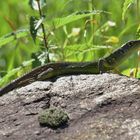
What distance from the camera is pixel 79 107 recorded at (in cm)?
471

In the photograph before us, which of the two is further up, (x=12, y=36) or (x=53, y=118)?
(x=12, y=36)

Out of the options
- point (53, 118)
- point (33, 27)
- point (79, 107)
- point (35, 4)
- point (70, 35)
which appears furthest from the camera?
point (70, 35)

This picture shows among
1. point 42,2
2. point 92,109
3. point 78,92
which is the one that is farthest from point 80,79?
point 42,2

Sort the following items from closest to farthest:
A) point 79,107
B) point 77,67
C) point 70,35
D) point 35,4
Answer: point 79,107, point 77,67, point 35,4, point 70,35

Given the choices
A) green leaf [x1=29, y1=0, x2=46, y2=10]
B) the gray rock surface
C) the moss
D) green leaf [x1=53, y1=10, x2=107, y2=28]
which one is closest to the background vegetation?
green leaf [x1=53, y1=10, x2=107, y2=28]

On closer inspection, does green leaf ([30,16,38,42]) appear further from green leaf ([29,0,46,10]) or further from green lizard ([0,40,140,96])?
green lizard ([0,40,140,96])

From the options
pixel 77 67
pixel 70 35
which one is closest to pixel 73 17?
pixel 77 67

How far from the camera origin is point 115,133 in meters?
4.23

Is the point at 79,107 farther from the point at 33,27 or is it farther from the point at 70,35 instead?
the point at 70,35

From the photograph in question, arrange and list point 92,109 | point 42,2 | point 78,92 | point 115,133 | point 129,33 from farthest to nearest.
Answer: point 129,33 → point 42,2 → point 78,92 → point 92,109 → point 115,133

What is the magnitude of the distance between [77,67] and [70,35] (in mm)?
931

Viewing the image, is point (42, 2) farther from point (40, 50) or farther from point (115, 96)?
point (115, 96)

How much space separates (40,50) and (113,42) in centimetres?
90

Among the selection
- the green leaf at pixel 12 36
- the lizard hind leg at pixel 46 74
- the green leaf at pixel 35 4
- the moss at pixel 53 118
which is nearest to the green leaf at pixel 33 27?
the green leaf at pixel 12 36
